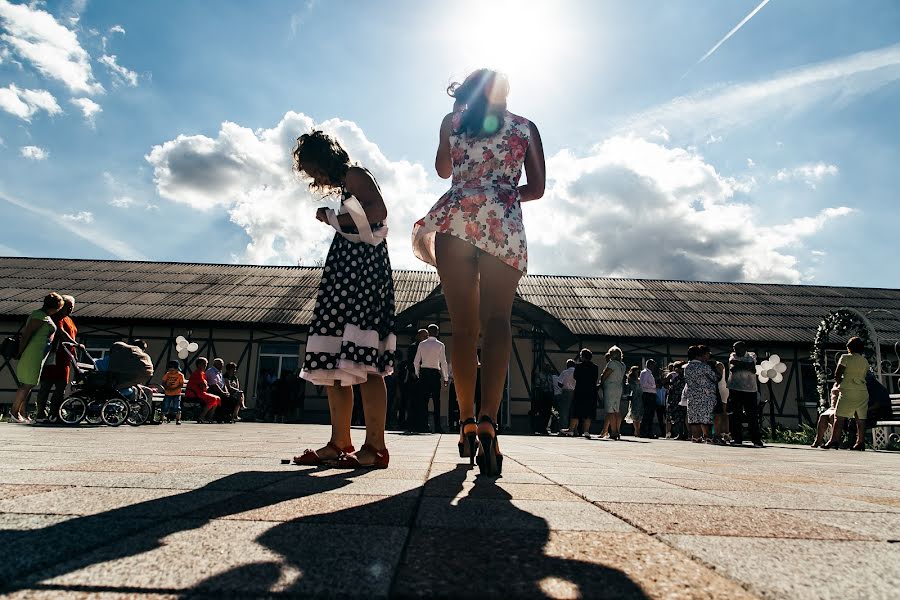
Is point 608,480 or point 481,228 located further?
point 481,228

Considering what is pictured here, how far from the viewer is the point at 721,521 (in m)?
1.54

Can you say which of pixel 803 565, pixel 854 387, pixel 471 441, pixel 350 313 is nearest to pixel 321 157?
pixel 350 313

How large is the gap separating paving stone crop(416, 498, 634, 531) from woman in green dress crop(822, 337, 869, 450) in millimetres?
8426

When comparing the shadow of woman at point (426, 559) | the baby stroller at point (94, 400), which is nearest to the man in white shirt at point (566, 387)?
the baby stroller at point (94, 400)

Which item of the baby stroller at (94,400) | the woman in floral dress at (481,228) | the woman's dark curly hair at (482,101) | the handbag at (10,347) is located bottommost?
the baby stroller at (94,400)

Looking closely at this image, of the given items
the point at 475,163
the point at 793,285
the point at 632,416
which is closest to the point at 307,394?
the point at 632,416

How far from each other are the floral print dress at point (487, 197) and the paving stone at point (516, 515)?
1.30 meters

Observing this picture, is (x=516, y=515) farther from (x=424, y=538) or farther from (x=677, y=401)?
(x=677, y=401)

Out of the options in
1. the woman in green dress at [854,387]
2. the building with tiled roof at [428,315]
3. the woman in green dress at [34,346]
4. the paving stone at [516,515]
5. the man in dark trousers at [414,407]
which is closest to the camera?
A: the paving stone at [516,515]

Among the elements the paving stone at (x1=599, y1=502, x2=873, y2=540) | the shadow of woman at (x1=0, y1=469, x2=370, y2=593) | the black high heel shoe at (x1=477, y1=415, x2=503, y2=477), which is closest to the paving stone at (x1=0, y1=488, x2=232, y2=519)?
the shadow of woman at (x1=0, y1=469, x2=370, y2=593)

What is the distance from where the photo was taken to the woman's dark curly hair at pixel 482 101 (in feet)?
9.59

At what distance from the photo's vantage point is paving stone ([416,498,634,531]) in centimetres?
139

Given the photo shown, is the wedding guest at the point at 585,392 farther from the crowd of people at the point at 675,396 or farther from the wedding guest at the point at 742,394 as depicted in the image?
the wedding guest at the point at 742,394

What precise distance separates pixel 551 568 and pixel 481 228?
1922 millimetres
